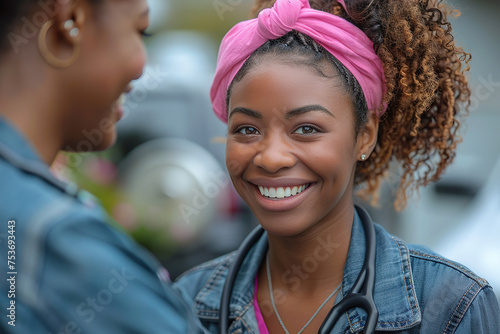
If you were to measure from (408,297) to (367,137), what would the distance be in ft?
1.86

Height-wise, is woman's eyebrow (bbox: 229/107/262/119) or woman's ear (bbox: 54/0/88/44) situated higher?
woman's ear (bbox: 54/0/88/44)

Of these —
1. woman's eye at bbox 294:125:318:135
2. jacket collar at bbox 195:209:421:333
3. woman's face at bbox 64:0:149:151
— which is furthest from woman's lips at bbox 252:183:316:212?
woman's face at bbox 64:0:149:151

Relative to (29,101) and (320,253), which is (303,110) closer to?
(320,253)

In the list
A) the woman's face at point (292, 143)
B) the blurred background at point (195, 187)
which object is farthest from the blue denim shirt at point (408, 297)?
the blurred background at point (195, 187)

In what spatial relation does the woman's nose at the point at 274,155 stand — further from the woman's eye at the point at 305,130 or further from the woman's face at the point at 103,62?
the woman's face at the point at 103,62

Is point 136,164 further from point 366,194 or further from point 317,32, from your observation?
point 317,32

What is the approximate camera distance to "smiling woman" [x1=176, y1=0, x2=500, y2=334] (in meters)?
1.95

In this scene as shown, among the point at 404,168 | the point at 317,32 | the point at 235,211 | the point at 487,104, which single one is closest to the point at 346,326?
the point at 404,168

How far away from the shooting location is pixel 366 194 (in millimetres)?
2664

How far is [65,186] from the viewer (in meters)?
1.25

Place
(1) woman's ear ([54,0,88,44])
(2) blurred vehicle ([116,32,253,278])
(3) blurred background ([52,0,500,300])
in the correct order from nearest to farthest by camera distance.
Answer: (1) woman's ear ([54,0,88,44]), (3) blurred background ([52,0,500,300]), (2) blurred vehicle ([116,32,253,278])

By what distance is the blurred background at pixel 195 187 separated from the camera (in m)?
5.17

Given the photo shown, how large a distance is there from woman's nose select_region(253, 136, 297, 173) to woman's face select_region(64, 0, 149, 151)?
64 centimetres

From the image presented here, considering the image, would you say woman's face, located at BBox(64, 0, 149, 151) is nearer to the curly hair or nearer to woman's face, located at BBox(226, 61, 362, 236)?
woman's face, located at BBox(226, 61, 362, 236)
